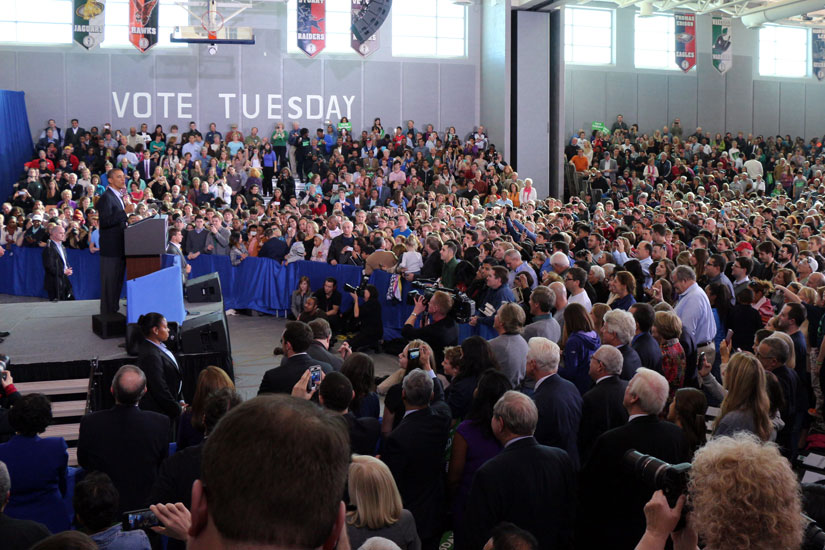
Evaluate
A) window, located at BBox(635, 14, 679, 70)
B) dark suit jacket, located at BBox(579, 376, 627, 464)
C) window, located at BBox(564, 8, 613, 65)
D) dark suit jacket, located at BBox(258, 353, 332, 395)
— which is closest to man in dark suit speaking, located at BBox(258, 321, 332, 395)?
dark suit jacket, located at BBox(258, 353, 332, 395)

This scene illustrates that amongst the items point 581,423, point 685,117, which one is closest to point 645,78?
point 685,117

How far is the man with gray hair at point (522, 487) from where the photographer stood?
3.94 m

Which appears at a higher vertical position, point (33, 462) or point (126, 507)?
point (33, 462)

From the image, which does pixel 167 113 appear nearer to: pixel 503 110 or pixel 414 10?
pixel 414 10

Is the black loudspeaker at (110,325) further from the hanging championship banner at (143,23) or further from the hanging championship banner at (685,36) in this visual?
the hanging championship banner at (685,36)

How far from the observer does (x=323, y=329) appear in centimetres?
696

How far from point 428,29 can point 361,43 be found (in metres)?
3.16

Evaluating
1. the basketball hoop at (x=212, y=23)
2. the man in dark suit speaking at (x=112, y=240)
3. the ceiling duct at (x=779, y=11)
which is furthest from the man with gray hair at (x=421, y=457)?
the ceiling duct at (x=779, y=11)

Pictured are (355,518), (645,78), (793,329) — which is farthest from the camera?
(645,78)

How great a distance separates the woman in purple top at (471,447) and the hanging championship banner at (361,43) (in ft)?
71.9

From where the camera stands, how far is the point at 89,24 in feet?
79.5

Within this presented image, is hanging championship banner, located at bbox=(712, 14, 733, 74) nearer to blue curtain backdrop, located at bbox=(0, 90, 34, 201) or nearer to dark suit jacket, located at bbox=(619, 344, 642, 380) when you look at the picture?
blue curtain backdrop, located at bbox=(0, 90, 34, 201)

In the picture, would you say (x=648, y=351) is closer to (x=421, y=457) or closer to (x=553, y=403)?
(x=553, y=403)

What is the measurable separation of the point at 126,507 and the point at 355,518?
199cm
